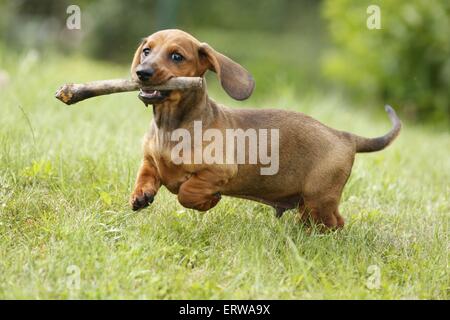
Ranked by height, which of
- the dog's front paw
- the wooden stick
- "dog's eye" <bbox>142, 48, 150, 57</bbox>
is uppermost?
"dog's eye" <bbox>142, 48, 150, 57</bbox>

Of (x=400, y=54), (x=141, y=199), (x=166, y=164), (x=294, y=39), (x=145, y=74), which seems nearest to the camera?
(x=145, y=74)

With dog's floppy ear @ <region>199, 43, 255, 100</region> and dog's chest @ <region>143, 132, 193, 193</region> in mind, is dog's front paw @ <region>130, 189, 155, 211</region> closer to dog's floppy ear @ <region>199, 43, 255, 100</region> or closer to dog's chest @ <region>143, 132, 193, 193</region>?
dog's chest @ <region>143, 132, 193, 193</region>

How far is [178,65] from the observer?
11.3 ft

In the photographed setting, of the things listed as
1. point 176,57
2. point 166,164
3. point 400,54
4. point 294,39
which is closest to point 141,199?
point 166,164

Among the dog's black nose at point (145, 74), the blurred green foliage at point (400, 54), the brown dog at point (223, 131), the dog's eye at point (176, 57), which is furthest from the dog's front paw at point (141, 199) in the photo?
the blurred green foliage at point (400, 54)

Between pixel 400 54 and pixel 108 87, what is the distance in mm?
6156

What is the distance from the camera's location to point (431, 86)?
29.5 ft

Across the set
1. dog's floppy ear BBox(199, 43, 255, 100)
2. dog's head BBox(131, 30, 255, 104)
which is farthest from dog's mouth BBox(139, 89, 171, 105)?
dog's floppy ear BBox(199, 43, 255, 100)

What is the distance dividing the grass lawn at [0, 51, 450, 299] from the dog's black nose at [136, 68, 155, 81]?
2.53 feet

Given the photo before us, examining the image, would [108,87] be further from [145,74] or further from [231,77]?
[231,77]

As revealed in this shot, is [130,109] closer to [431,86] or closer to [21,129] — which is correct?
[21,129]

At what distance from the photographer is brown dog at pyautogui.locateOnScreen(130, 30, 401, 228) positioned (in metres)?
3.45
